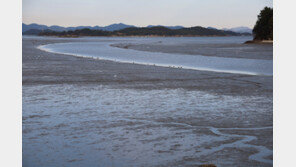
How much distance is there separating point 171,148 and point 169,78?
10119 millimetres

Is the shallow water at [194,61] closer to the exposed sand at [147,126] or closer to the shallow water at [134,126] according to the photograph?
the exposed sand at [147,126]

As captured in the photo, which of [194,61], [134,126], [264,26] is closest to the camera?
[134,126]

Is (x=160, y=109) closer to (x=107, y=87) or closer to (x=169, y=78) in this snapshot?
(x=107, y=87)

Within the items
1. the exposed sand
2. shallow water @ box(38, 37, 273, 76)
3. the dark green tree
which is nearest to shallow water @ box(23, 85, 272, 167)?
the exposed sand

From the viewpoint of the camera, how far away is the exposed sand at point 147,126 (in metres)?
5.31

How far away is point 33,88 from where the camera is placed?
12422 mm

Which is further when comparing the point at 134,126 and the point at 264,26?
the point at 264,26

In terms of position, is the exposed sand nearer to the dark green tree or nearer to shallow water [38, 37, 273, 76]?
shallow water [38, 37, 273, 76]

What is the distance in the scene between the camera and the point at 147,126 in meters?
7.21

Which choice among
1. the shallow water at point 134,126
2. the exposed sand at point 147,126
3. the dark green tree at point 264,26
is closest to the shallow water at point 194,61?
the exposed sand at point 147,126

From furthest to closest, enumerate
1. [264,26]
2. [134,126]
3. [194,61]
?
1. [264,26]
2. [194,61]
3. [134,126]

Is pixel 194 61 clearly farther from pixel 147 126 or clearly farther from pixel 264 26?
pixel 264 26

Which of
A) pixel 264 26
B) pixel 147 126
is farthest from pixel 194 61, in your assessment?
pixel 264 26

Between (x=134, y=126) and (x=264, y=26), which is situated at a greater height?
(x=264, y=26)
